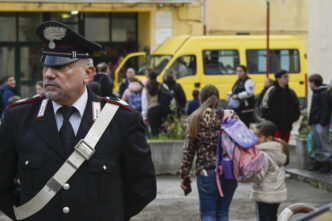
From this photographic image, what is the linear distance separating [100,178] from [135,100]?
1187 centimetres

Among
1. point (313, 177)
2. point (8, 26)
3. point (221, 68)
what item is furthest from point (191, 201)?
point (8, 26)

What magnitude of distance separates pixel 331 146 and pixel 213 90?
5514 mm

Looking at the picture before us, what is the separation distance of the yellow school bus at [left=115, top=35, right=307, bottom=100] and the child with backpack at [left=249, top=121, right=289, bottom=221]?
1358 centimetres

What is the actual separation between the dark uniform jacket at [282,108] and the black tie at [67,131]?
926cm

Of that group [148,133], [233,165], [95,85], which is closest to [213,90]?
[233,165]

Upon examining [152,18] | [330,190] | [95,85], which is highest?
[152,18]

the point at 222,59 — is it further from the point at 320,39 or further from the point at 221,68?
the point at 320,39

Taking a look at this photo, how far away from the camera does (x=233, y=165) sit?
7.62 meters

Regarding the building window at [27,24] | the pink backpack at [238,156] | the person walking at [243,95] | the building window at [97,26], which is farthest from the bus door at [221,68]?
the pink backpack at [238,156]

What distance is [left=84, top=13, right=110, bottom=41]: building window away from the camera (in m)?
29.7

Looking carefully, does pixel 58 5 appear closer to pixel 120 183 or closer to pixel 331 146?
pixel 331 146

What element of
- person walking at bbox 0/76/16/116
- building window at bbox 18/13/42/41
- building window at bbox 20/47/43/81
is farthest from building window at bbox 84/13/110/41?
person walking at bbox 0/76/16/116

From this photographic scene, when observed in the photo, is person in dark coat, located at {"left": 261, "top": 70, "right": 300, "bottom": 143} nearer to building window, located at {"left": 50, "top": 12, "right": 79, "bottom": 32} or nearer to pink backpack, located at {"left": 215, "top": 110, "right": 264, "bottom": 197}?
pink backpack, located at {"left": 215, "top": 110, "right": 264, "bottom": 197}

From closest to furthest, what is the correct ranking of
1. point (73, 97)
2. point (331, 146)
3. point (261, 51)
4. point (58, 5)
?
point (73, 97) < point (331, 146) < point (261, 51) < point (58, 5)
